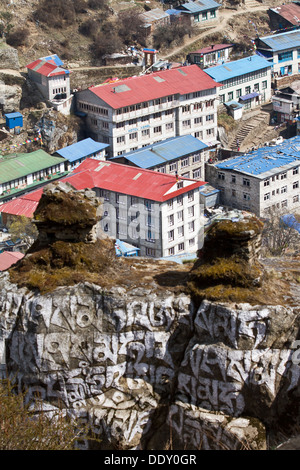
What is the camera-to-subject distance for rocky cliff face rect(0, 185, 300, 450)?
20969 mm

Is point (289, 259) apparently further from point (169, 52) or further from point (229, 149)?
point (169, 52)

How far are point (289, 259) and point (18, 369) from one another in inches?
344

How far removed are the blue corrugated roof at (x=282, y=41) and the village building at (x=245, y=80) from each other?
468 cm

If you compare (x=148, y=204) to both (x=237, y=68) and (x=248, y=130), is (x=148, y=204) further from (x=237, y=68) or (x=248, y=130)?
(x=237, y=68)

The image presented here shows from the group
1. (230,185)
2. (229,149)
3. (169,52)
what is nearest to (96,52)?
(169,52)

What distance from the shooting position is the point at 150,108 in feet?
228

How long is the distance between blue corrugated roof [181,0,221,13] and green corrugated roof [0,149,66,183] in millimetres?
32459

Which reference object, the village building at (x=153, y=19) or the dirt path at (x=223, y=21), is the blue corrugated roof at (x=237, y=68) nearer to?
the dirt path at (x=223, y=21)

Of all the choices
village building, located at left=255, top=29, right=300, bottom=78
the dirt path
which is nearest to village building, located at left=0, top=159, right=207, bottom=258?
the dirt path

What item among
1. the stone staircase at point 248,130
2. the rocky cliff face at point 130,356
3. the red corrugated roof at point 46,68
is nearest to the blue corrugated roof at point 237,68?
the stone staircase at point 248,130

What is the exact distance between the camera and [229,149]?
239 ft

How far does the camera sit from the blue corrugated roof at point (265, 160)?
63.1 meters

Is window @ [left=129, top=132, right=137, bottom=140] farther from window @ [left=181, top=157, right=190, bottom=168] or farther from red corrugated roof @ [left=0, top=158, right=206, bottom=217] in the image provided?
red corrugated roof @ [left=0, top=158, right=206, bottom=217]

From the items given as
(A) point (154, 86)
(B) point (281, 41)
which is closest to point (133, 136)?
(A) point (154, 86)
